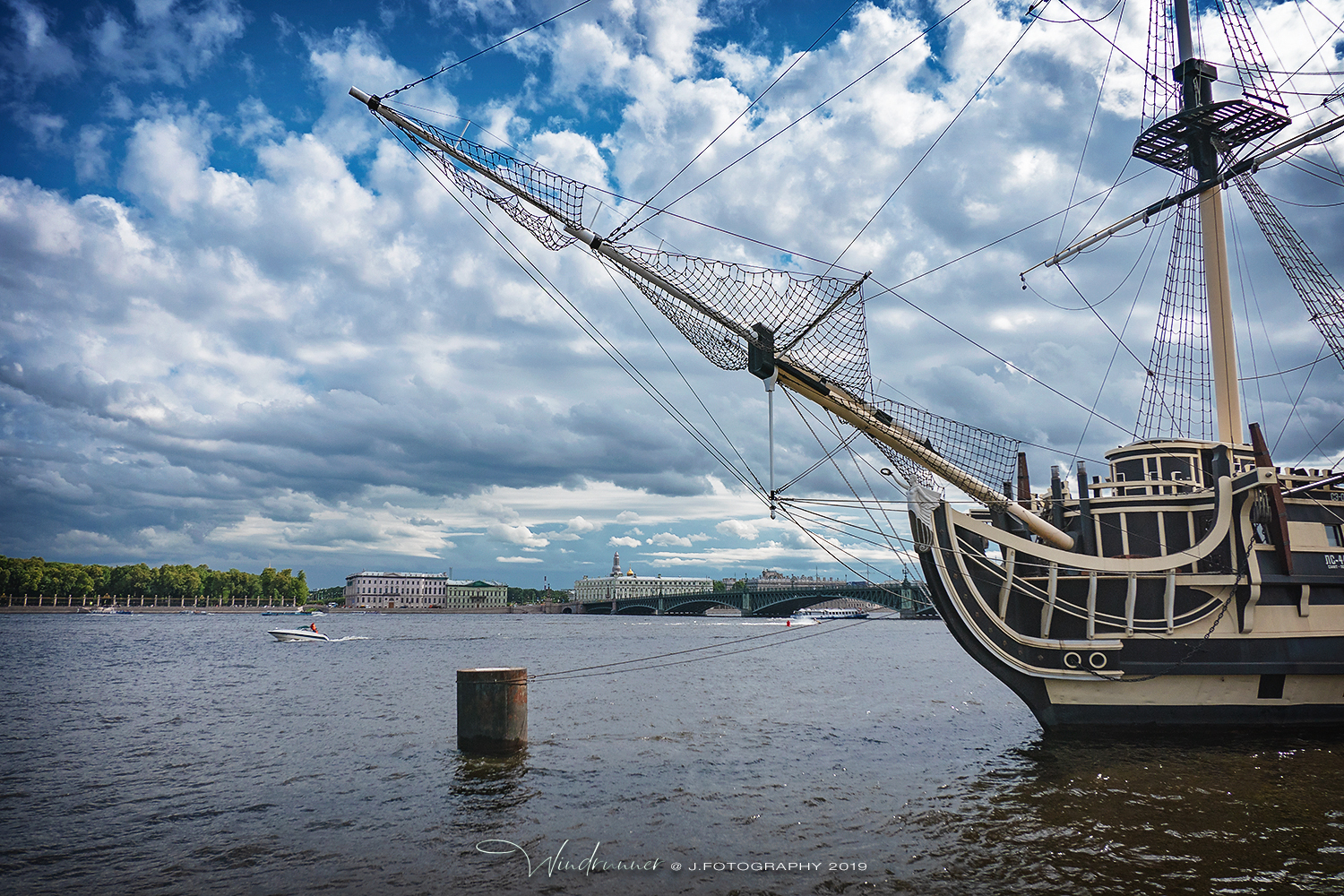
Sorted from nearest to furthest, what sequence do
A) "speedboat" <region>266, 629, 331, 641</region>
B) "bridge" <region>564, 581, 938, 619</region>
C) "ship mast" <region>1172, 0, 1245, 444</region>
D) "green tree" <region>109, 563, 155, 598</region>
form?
"ship mast" <region>1172, 0, 1245, 444</region> < "speedboat" <region>266, 629, 331, 641</region> < "bridge" <region>564, 581, 938, 619</region> < "green tree" <region>109, 563, 155, 598</region>

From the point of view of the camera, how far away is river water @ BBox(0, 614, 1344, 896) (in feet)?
33.3

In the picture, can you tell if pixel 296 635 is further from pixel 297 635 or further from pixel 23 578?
pixel 23 578

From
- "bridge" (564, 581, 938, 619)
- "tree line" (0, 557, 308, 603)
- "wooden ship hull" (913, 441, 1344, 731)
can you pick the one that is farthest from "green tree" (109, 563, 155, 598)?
"wooden ship hull" (913, 441, 1344, 731)

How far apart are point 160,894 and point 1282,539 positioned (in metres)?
22.6

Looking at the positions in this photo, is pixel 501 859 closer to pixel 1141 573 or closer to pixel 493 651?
pixel 1141 573

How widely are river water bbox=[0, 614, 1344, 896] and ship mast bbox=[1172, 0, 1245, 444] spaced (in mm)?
9405

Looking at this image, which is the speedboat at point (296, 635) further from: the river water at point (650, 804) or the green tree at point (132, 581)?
the green tree at point (132, 581)

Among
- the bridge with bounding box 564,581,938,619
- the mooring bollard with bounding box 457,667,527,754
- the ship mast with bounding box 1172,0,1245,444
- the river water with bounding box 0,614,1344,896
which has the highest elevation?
the ship mast with bounding box 1172,0,1245,444

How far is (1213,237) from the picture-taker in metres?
23.7

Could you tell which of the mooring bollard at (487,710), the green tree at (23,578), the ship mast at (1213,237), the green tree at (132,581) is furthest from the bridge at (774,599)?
the green tree at (23,578)

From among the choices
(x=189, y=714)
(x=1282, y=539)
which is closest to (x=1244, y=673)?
(x=1282, y=539)

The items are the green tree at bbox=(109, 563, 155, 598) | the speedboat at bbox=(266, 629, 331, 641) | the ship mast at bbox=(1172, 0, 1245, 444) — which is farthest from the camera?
the green tree at bbox=(109, 563, 155, 598)

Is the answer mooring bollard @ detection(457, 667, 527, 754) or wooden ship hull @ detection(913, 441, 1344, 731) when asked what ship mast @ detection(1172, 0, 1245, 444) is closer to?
wooden ship hull @ detection(913, 441, 1344, 731)

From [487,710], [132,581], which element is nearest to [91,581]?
[132,581]
